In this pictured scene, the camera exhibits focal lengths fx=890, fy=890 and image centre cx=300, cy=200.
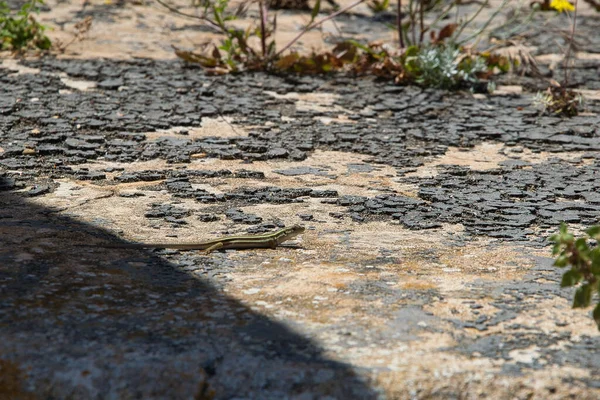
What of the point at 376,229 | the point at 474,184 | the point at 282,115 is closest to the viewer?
the point at 376,229

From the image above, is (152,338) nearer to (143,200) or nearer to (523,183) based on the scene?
(143,200)

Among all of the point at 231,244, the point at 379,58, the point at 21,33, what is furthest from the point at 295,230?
the point at 21,33

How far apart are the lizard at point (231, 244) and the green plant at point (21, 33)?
4.21 m

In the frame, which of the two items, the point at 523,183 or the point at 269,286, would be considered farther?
the point at 523,183

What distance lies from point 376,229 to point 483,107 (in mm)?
2634

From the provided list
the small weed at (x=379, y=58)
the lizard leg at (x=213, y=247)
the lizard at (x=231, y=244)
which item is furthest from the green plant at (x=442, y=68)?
the lizard leg at (x=213, y=247)

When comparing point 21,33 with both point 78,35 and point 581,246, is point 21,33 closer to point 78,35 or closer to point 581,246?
point 78,35

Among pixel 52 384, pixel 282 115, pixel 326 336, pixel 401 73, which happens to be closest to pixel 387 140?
pixel 282 115

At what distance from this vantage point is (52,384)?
2.43 meters

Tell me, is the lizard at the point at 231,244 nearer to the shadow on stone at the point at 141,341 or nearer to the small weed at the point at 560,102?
the shadow on stone at the point at 141,341

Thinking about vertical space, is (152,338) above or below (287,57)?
below

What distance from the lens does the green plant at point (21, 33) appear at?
7059 millimetres

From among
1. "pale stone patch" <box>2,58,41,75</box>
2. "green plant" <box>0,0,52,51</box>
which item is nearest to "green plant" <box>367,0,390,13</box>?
"green plant" <box>0,0,52,51</box>

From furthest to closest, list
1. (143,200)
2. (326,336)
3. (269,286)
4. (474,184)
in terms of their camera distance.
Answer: (474,184) < (143,200) < (269,286) < (326,336)
